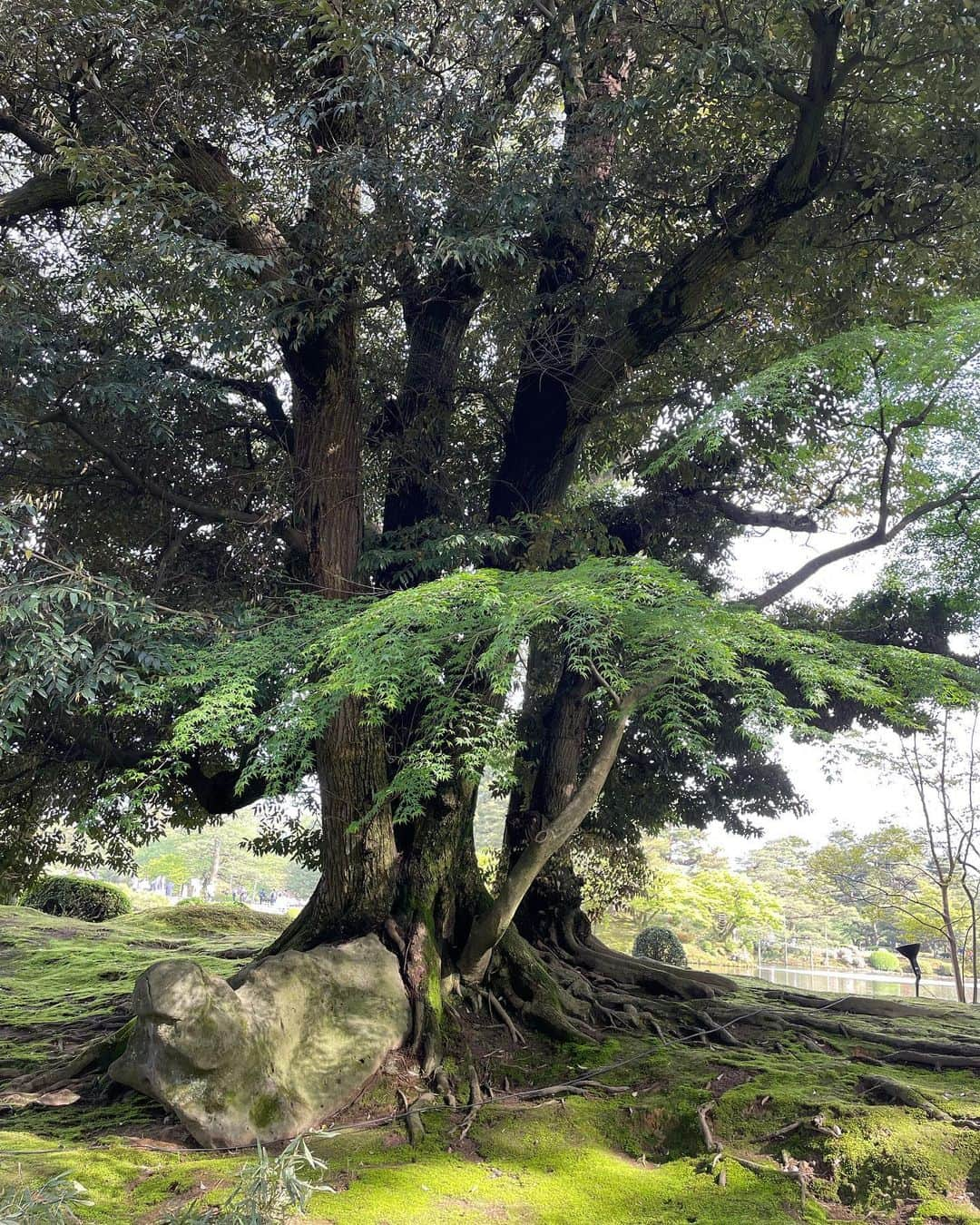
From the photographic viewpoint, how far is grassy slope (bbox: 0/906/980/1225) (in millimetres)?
4230

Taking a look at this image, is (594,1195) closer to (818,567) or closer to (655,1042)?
(655,1042)

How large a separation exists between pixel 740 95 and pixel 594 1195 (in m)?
7.41

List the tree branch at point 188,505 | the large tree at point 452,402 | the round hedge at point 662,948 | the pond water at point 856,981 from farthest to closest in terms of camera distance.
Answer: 1. the pond water at point 856,981
2. the round hedge at point 662,948
3. the tree branch at point 188,505
4. the large tree at point 452,402

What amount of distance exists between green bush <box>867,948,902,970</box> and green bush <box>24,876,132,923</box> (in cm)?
2029

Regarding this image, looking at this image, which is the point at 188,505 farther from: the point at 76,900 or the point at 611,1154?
the point at 76,900

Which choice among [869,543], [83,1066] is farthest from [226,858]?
[869,543]

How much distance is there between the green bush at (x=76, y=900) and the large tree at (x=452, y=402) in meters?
6.19

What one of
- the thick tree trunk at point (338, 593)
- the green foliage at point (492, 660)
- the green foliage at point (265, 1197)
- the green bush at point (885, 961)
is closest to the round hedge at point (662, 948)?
the thick tree trunk at point (338, 593)

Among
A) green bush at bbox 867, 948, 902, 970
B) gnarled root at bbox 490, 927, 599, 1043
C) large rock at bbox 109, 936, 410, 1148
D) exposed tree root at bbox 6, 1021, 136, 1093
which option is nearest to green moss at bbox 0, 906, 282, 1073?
exposed tree root at bbox 6, 1021, 136, 1093

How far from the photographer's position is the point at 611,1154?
5008mm

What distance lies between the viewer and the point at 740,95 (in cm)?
662

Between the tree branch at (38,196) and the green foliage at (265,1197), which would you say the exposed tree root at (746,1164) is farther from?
the tree branch at (38,196)

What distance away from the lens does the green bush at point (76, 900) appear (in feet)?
46.2

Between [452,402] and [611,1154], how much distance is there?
585cm
